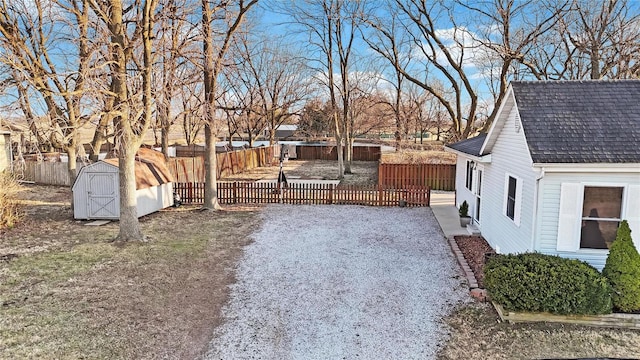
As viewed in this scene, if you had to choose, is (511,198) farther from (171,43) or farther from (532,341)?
(171,43)

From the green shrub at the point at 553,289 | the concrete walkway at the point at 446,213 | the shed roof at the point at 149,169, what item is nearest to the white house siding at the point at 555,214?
the green shrub at the point at 553,289

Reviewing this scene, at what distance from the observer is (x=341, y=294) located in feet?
24.2

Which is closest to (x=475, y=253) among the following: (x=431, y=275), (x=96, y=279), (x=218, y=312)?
(x=431, y=275)

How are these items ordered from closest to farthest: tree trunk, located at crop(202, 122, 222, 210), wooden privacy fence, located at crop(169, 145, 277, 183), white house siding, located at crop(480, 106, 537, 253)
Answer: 1. white house siding, located at crop(480, 106, 537, 253)
2. tree trunk, located at crop(202, 122, 222, 210)
3. wooden privacy fence, located at crop(169, 145, 277, 183)

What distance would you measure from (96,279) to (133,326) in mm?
2509

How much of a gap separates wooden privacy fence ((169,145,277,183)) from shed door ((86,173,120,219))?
6778 millimetres

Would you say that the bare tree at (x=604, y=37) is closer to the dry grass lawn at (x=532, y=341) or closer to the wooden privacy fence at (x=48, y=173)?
the dry grass lawn at (x=532, y=341)

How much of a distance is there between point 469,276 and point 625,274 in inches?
103

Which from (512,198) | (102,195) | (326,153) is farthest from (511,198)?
(326,153)

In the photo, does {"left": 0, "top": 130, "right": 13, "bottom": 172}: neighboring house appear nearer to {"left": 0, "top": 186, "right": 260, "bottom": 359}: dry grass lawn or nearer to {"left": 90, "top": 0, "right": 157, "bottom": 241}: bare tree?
{"left": 0, "top": 186, "right": 260, "bottom": 359}: dry grass lawn

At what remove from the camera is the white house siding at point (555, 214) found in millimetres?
6957

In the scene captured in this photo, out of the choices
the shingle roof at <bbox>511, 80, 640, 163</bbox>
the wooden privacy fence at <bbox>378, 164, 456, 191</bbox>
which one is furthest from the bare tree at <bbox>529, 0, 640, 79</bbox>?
the shingle roof at <bbox>511, 80, 640, 163</bbox>

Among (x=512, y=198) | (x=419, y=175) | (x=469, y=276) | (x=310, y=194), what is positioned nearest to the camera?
(x=469, y=276)

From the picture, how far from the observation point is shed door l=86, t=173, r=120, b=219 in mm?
12844
